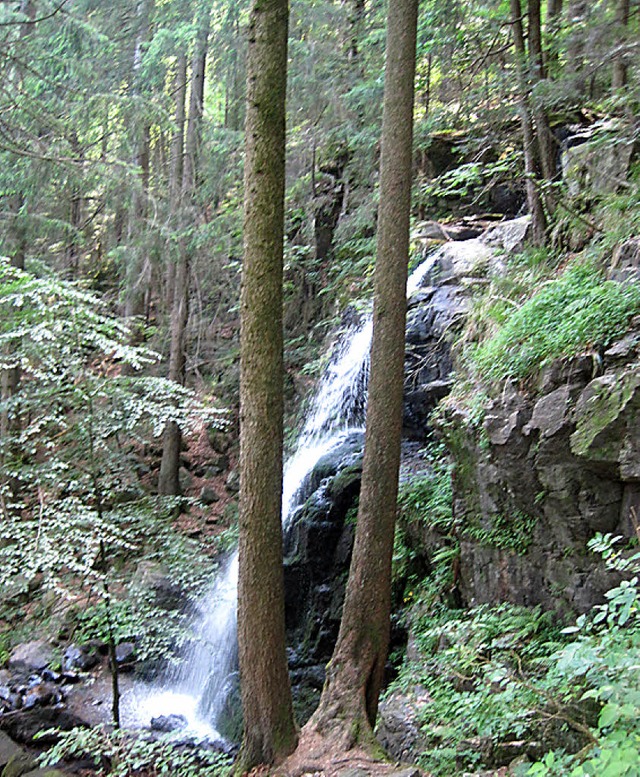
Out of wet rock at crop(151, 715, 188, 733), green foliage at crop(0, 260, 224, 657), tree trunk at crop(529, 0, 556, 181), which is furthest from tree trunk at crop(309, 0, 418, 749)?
wet rock at crop(151, 715, 188, 733)

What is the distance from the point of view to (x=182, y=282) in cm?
1403

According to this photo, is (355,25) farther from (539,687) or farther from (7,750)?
(7,750)

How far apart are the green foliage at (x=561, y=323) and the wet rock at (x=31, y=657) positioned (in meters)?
7.94

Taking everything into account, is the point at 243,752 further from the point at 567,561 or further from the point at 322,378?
the point at 322,378

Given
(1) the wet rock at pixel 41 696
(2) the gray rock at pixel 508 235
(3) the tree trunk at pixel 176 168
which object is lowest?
(1) the wet rock at pixel 41 696

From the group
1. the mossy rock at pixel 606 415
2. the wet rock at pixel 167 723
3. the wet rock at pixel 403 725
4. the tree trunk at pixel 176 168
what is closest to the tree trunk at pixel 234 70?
the tree trunk at pixel 176 168

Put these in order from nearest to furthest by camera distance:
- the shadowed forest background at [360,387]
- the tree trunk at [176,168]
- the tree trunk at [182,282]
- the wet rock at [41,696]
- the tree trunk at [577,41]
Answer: the shadowed forest background at [360,387] < the tree trunk at [577,41] < the wet rock at [41,696] < the tree trunk at [182,282] < the tree trunk at [176,168]

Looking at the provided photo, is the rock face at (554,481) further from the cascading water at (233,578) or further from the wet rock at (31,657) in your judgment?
the wet rock at (31,657)

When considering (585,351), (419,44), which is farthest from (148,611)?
(419,44)

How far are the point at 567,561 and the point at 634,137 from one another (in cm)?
431

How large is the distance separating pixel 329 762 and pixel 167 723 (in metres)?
4.40

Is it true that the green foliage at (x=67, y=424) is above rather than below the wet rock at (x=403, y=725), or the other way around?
above

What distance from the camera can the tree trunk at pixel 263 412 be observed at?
4.97 m

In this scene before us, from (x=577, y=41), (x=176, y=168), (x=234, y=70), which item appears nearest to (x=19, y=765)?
(x=577, y=41)
